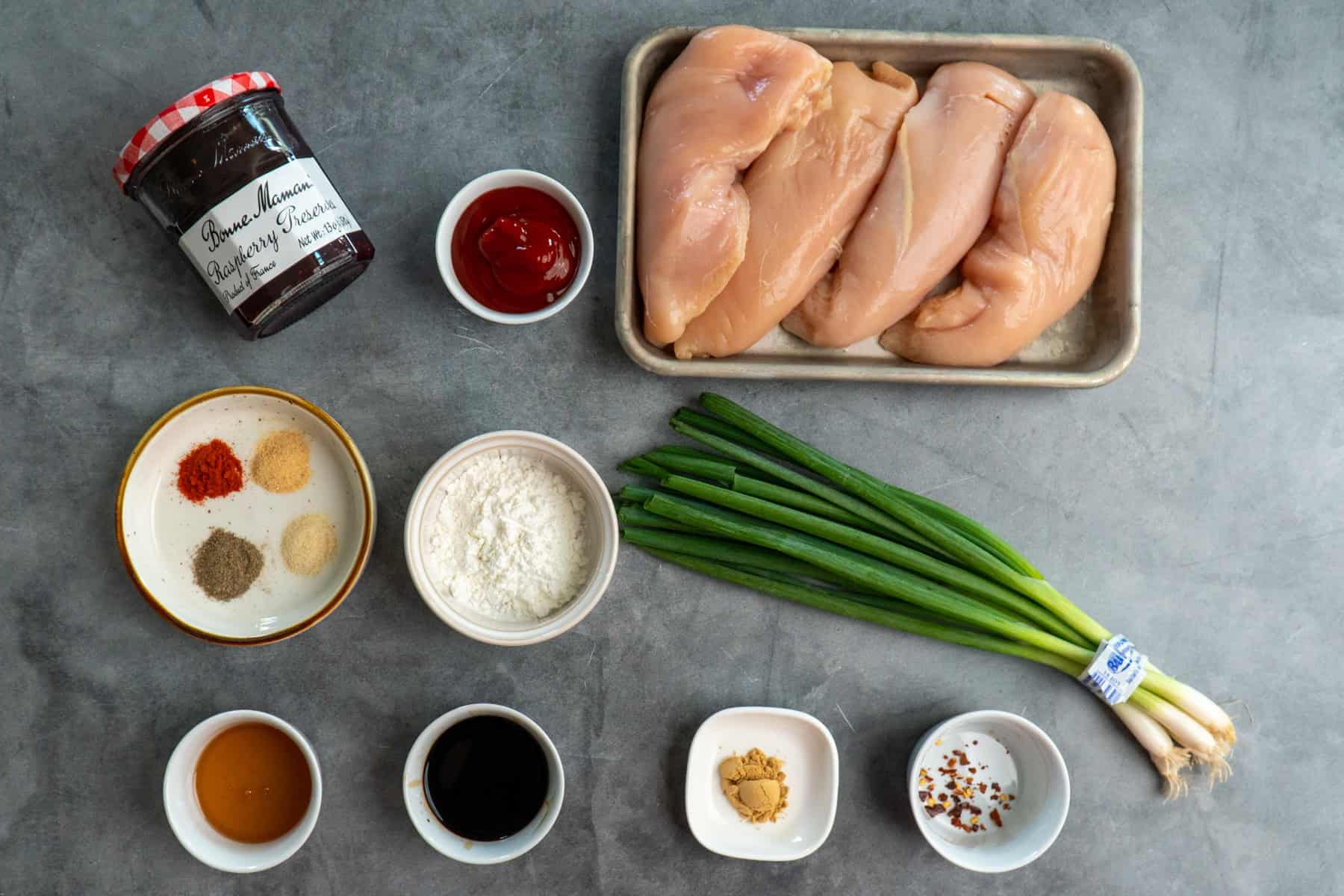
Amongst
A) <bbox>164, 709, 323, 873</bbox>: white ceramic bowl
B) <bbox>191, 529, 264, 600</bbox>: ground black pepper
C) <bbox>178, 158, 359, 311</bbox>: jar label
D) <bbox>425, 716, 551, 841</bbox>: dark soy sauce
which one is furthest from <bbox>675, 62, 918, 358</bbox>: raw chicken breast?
<bbox>164, 709, 323, 873</bbox>: white ceramic bowl

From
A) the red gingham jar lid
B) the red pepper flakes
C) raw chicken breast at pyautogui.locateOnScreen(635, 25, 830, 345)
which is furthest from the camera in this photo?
the red pepper flakes

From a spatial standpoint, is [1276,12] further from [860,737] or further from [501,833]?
[501,833]

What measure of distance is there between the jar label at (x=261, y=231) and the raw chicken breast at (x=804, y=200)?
69 cm

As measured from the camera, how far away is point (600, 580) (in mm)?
1493

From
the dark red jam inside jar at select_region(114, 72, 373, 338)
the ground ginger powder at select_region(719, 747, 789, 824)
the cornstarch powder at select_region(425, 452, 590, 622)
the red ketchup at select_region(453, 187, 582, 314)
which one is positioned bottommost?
the ground ginger powder at select_region(719, 747, 789, 824)

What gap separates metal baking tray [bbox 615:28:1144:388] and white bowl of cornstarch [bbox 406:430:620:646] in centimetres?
28

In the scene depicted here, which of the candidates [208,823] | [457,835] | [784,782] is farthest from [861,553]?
[208,823]

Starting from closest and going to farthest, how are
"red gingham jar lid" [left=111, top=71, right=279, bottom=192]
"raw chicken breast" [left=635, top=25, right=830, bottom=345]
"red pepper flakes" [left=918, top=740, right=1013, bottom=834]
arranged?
"red gingham jar lid" [left=111, top=71, right=279, bottom=192] → "raw chicken breast" [left=635, top=25, right=830, bottom=345] → "red pepper flakes" [left=918, top=740, right=1013, bottom=834]

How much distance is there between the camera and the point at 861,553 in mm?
1595

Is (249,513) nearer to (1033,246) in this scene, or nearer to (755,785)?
(755,785)

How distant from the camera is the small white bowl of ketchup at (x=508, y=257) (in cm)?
151

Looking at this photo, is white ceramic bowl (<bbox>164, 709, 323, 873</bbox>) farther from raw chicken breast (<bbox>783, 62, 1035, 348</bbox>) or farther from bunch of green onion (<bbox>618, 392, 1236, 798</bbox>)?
raw chicken breast (<bbox>783, 62, 1035, 348</bbox>)

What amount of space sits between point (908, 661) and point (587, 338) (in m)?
0.89

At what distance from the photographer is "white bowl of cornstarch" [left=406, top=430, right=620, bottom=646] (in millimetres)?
1495
